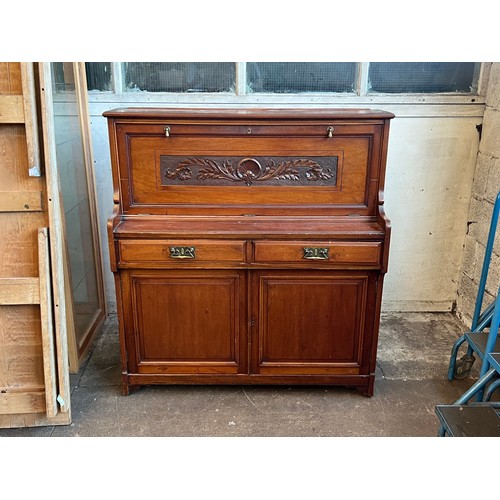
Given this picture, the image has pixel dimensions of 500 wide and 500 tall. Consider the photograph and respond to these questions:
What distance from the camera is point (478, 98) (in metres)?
3.10

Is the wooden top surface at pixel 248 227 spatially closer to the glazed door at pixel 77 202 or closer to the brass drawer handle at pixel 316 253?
the brass drawer handle at pixel 316 253

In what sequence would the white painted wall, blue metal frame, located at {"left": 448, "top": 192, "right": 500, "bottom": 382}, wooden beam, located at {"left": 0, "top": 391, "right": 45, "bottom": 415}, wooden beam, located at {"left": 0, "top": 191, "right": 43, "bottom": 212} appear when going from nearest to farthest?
wooden beam, located at {"left": 0, "top": 191, "right": 43, "bottom": 212}, wooden beam, located at {"left": 0, "top": 391, "right": 45, "bottom": 415}, blue metal frame, located at {"left": 448, "top": 192, "right": 500, "bottom": 382}, the white painted wall

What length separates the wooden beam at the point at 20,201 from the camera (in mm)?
2061

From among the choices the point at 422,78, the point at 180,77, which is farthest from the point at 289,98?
the point at 422,78

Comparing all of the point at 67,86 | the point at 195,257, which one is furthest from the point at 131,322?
the point at 67,86

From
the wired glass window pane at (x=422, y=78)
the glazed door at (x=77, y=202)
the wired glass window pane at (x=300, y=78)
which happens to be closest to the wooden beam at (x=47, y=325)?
the glazed door at (x=77, y=202)

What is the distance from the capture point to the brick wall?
296cm

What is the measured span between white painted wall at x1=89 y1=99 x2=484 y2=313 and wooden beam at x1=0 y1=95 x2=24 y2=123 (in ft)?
3.90

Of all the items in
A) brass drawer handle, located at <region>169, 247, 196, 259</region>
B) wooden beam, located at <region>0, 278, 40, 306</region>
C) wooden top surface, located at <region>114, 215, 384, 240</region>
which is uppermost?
wooden top surface, located at <region>114, 215, 384, 240</region>

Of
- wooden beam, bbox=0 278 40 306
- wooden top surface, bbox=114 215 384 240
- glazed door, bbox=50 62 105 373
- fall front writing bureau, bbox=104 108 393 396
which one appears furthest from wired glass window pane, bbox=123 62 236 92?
wooden beam, bbox=0 278 40 306

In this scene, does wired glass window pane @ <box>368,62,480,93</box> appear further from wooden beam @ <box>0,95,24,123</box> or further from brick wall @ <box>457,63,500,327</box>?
wooden beam @ <box>0,95,24,123</box>
